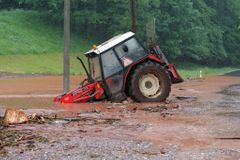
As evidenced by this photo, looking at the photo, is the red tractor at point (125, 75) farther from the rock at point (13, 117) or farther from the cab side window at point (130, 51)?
the rock at point (13, 117)

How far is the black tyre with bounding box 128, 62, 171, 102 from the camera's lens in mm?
18453

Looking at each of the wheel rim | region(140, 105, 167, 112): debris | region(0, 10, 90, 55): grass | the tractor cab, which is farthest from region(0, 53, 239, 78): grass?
region(140, 105, 167, 112): debris

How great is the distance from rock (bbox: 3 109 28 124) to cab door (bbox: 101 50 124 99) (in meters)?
5.72

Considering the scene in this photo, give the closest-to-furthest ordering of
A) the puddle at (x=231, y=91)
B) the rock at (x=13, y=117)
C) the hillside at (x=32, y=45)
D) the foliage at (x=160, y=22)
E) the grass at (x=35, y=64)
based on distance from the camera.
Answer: the rock at (x=13, y=117), the puddle at (x=231, y=91), the grass at (x=35, y=64), the hillside at (x=32, y=45), the foliage at (x=160, y=22)

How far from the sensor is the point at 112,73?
60.2ft

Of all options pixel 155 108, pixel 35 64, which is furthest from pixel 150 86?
pixel 35 64

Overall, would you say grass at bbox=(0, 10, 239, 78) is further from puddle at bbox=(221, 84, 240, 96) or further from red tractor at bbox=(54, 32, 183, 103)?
red tractor at bbox=(54, 32, 183, 103)

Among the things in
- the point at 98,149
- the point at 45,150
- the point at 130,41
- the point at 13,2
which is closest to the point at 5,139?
the point at 45,150

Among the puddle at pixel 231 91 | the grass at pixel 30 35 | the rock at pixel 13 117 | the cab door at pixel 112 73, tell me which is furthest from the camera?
the grass at pixel 30 35

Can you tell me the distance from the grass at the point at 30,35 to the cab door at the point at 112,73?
33.8 meters

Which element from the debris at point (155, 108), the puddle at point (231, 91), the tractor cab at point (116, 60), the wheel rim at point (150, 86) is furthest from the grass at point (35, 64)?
the debris at point (155, 108)

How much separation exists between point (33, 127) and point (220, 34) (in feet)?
229

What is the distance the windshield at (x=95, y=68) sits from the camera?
1873 centimetres

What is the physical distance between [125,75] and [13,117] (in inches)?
249
